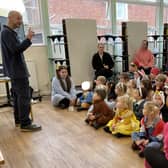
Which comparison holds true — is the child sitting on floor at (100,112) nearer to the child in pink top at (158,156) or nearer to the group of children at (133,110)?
the group of children at (133,110)

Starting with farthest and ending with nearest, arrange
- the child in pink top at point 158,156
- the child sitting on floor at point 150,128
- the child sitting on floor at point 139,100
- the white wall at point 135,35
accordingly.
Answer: the white wall at point 135,35
the child sitting on floor at point 139,100
the child sitting on floor at point 150,128
the child in pink top at point 158,156

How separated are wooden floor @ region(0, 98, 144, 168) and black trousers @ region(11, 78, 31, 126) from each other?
0.19 meters

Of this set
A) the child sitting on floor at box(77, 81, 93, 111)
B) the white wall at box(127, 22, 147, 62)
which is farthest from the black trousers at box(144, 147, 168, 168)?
the white wall at box(127, 22, 147, 62)

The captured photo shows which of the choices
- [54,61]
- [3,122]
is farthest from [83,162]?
[54,61]

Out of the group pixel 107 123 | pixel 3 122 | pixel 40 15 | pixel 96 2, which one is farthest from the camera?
pixel 96 2

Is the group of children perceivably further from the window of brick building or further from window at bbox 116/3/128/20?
window at bbox 116/3/128/20

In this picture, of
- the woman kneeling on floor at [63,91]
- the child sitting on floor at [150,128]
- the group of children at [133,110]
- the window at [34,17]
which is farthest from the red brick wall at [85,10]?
the child sitting on floor at [150,128]

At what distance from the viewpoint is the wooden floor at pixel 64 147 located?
2121mm

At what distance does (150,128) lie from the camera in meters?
2.18

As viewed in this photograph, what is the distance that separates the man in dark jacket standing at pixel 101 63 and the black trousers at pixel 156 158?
3184 mm

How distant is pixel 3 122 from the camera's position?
3.34m

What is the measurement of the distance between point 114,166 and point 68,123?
4.22 ft

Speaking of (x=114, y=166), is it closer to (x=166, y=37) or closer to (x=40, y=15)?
(x=40, y=15)

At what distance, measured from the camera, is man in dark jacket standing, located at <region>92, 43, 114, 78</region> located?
485 cm
